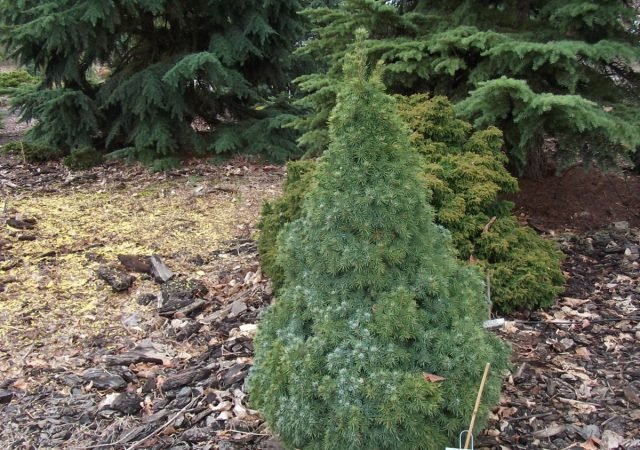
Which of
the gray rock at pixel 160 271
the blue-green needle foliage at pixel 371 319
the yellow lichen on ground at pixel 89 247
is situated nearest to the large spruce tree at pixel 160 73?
the yellow lichen on ground at pixel 89 247

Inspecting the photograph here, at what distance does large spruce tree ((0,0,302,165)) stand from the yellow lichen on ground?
3.94 ft

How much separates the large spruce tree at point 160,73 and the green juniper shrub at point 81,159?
0.81ft

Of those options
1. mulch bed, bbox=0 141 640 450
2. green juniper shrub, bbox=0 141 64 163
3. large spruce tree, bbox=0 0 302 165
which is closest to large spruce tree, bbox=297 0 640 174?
mulch bed, bbox=0 141 640 450

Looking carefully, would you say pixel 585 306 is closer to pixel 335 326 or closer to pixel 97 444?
pixel 335 326

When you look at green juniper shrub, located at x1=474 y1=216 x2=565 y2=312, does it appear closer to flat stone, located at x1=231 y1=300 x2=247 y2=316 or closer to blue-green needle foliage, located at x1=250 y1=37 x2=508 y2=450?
blue-green needle foliage, located at x1=250 y1=37 x2=508 y2=450

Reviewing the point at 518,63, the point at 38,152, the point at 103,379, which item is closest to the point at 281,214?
the point at 103,379

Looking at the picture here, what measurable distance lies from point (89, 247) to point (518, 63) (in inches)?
137

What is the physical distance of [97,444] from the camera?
2531 millimetres

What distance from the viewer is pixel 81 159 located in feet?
22.4

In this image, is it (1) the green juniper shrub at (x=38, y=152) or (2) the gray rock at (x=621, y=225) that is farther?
(1) the green juniper shrub at (x=38, y=152)

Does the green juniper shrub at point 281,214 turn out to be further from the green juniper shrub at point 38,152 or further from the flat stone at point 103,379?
the green juniper shrub at point 38,152

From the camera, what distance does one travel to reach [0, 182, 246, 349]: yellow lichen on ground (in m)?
3.58

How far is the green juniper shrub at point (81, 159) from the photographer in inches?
268

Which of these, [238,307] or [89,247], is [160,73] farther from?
[238,307]
